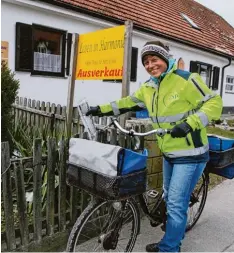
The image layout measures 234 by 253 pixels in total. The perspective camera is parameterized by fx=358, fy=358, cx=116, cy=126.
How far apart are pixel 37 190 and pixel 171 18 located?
14086 mm

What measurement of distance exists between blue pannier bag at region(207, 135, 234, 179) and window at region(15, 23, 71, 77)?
268 inches

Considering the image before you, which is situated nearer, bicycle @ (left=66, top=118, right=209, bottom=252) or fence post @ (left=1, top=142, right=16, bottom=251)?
bicycle @ (left=66, top=118, right=209, bottom=252)

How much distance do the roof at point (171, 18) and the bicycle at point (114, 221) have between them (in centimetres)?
773

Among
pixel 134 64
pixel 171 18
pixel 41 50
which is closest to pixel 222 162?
pixel 41 50

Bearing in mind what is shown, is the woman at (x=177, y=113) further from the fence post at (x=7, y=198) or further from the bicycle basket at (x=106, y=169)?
the fence post at (x=7, y=198)

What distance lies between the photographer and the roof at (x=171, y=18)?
37.0ft

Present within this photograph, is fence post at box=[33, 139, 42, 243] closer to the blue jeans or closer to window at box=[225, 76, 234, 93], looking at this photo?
the blue jeans

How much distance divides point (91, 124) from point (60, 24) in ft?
25.7

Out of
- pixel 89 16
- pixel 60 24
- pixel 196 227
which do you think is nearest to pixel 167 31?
pixel 89 16

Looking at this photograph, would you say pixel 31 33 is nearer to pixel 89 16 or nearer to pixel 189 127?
pixel 89 16

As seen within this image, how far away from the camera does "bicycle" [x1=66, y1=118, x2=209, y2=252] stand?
2637 mm

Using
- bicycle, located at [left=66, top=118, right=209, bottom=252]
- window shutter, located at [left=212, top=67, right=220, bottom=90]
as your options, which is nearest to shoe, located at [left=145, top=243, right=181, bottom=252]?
bicycle, located at [left=66, top=118, right=209, bottom=252]

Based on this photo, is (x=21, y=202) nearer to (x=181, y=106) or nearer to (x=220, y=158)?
(x=181, y=106)

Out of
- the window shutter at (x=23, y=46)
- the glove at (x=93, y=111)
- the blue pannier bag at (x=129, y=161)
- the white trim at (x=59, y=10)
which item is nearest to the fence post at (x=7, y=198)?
the glove at (x=93, y=111)
